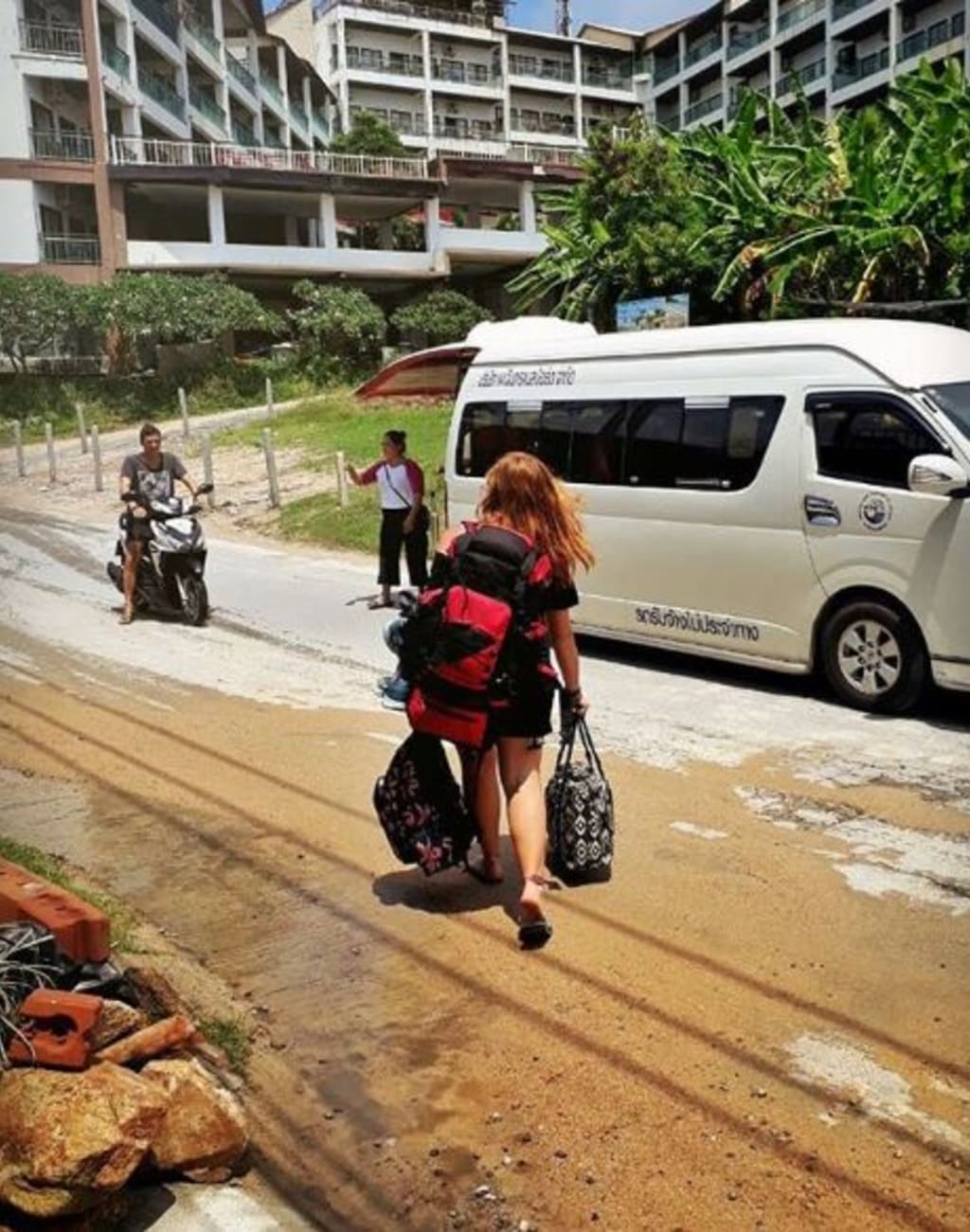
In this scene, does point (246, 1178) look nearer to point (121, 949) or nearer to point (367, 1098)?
point (367, 1098)

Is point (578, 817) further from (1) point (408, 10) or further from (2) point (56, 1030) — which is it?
(1) point (408, 10)

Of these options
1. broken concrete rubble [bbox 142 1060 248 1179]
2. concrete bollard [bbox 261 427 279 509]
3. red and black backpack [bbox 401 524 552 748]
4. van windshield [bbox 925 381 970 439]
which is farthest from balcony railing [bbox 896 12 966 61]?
broken concrete rubble [bbox 142 1060 248 1179]

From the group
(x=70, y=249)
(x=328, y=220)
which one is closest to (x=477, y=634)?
(x=70, y=249)

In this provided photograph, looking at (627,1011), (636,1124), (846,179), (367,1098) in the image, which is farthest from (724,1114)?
(846,179)

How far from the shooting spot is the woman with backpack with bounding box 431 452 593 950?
4445 mm

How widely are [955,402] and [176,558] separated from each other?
6241mm

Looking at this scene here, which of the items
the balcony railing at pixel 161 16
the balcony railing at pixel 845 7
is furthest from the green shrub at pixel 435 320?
the balcony railing at pixel 845 7

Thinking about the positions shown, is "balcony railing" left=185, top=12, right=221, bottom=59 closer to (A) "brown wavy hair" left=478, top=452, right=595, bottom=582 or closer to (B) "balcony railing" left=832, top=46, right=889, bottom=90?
(B) "balcony railing" left=832, top=46, right=889, bottom=90

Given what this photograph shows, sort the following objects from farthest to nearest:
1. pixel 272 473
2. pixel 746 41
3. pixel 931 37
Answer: pixel 746 41
pixel 931 37
pixel 272 473

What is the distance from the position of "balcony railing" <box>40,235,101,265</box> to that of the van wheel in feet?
107

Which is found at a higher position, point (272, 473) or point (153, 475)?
point (153, 475)

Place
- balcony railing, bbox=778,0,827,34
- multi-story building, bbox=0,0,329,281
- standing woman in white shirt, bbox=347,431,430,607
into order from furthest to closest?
balcony railing, bbox=778,0,827,34
multi-story building, bbox=0,0,329,281
standing woman in white shirt, bbox=347,431,430,607

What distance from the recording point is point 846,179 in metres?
18.6

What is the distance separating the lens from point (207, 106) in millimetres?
48000
